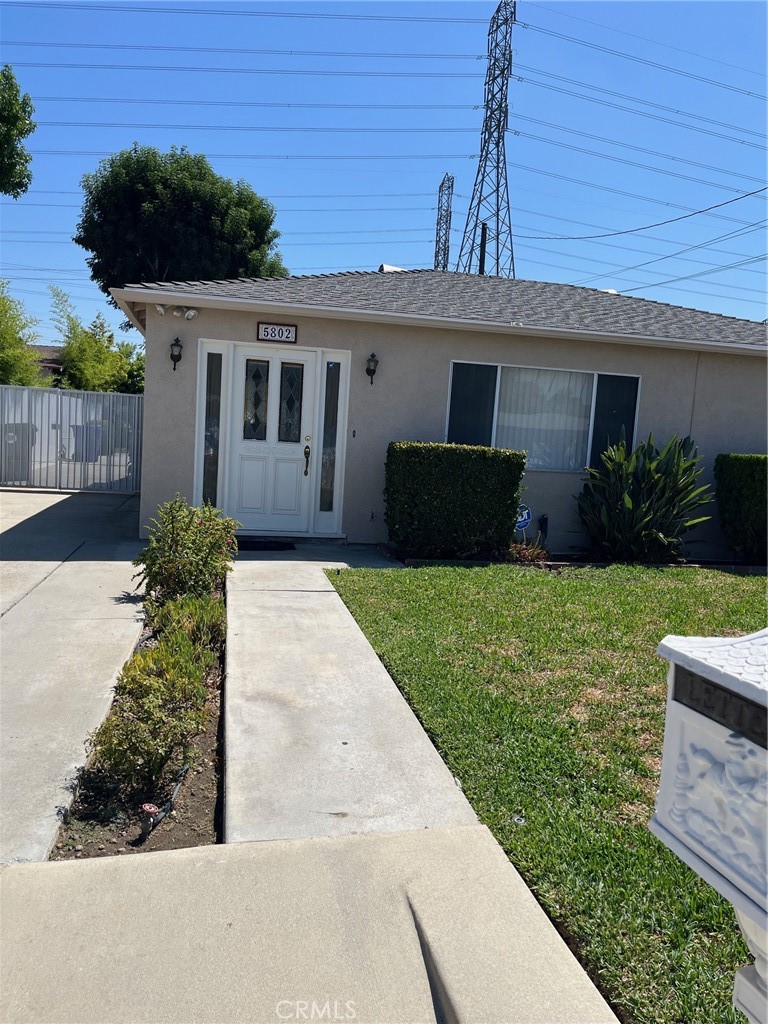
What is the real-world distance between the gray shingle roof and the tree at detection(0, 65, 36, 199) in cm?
841

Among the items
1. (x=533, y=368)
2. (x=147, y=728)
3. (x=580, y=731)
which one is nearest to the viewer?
(x=147, y=728)

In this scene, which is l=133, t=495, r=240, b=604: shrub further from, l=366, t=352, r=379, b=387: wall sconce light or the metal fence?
the metal fence

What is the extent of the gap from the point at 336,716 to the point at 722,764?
3341 mm

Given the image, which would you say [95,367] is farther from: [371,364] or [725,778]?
[725,778]

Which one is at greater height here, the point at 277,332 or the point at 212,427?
the point at 277,332

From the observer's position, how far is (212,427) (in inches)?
399

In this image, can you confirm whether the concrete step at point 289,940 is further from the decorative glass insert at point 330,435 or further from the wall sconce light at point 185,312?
the wall sconce light at point 185,312

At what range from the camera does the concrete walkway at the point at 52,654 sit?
3.61m

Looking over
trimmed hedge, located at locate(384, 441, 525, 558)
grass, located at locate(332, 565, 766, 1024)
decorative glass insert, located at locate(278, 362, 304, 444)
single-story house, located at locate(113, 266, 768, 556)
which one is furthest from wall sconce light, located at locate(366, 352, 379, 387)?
grass, located at locate(332, 565, 766, 1024)

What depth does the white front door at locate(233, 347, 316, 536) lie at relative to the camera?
10.2 metres

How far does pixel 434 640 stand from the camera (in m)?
6.02

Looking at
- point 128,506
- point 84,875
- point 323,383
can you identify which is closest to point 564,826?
point 84,875

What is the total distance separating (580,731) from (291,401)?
22.5ft

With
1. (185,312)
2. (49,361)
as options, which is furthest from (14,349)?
(49,361)
